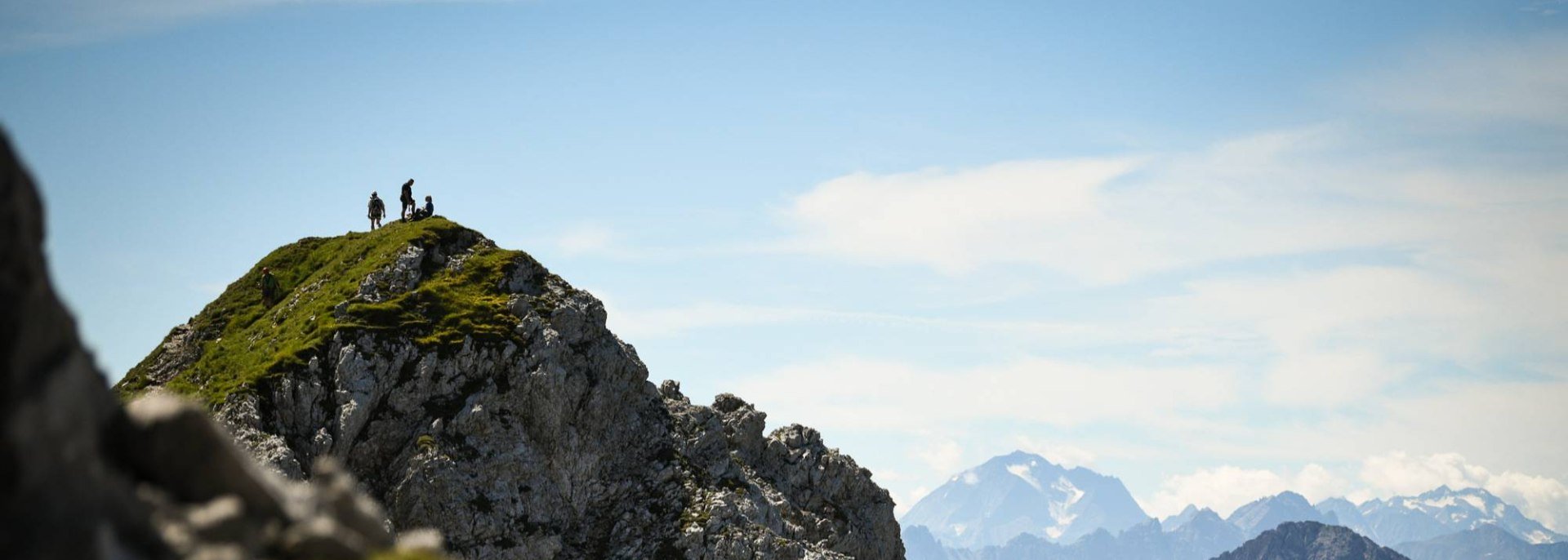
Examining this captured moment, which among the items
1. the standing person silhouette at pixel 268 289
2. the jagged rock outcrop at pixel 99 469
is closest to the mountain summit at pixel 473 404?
the standing person silhouette at pixel 268 289

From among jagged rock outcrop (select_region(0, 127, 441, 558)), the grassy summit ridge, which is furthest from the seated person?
jagged rock outcrop (select_region(0, 127, 441, 558))

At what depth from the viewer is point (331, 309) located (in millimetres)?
92375

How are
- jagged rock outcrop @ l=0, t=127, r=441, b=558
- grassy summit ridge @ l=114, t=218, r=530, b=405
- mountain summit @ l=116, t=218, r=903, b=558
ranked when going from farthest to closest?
grassy summit ridge @ l=114, t=218, r=530, b=405 → mountain summit @ l=116, t=218, r=903, b=558 → jagged rock outcrop @ l=0, t=127, r=441, b=558

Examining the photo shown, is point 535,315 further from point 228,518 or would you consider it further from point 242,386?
point 228,518

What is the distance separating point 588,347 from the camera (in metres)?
99.5

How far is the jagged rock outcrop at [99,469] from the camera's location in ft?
56.2

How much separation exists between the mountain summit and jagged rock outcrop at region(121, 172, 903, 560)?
0.46ft

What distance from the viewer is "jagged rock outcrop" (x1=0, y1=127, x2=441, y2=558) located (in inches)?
675

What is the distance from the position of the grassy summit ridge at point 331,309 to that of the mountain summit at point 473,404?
0.64ft

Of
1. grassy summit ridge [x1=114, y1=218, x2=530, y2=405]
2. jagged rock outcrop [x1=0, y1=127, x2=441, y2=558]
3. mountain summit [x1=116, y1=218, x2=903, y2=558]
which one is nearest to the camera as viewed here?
jagged rock outcrop [x1=0, y1=127, x2=441, y2=558]

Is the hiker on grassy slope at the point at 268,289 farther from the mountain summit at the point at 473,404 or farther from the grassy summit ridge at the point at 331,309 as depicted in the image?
the mountain summit at the point at 473,404

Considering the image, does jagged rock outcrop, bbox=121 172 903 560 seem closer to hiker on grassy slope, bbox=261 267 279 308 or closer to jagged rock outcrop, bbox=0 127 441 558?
hiker on grassy slope, bbox=261 267 279 308

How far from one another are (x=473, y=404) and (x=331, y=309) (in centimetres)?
1315

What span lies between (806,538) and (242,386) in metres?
46.1
